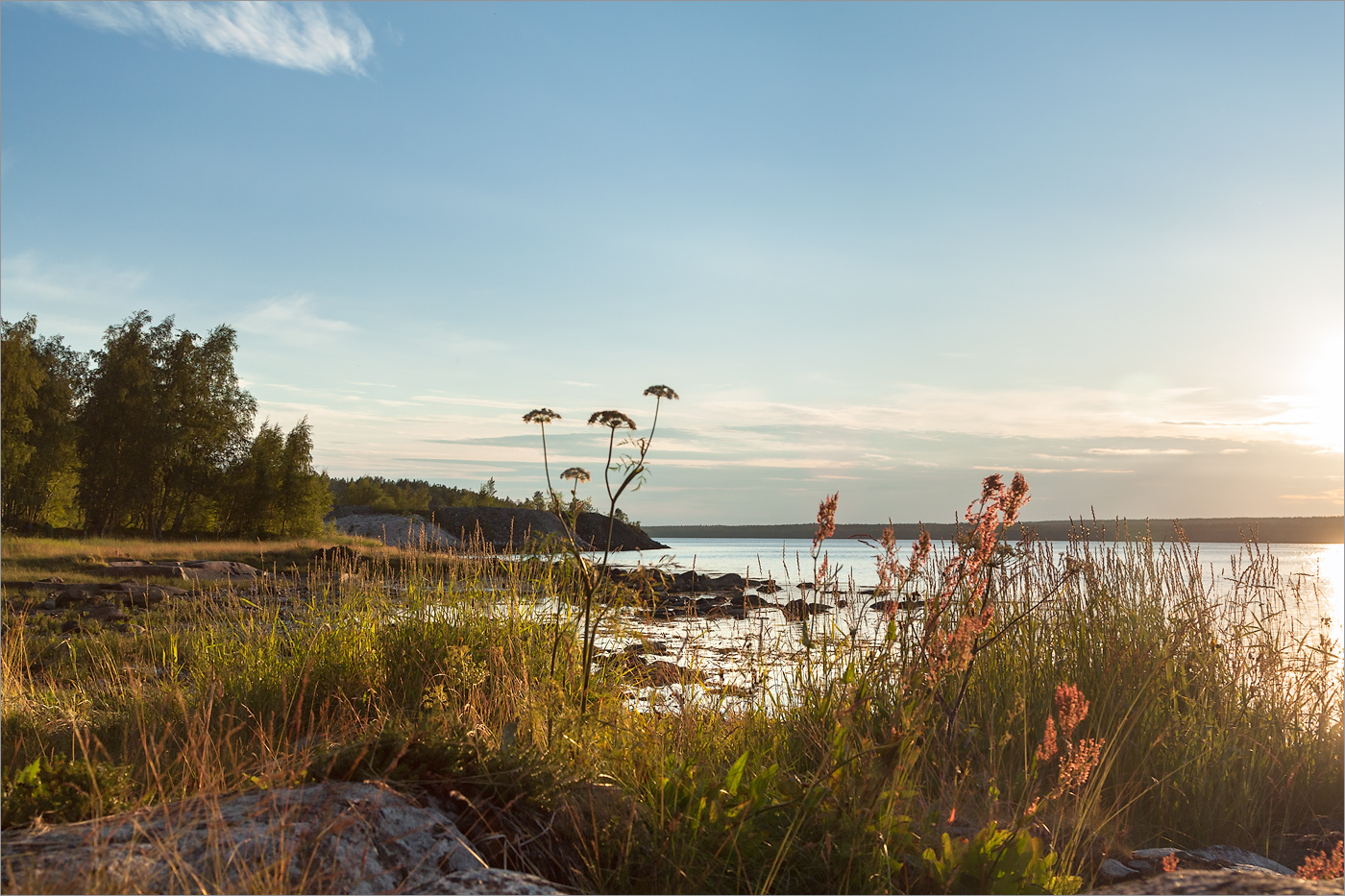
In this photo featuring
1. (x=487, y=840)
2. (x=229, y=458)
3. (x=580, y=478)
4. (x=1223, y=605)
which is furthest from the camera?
(x=229, y=458)

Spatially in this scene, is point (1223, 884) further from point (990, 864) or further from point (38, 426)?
point (38, 426)

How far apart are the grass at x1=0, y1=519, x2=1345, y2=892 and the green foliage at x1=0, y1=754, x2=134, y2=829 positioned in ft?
0.03

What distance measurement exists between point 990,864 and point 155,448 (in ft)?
140

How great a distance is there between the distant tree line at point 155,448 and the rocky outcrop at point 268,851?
41093 mm

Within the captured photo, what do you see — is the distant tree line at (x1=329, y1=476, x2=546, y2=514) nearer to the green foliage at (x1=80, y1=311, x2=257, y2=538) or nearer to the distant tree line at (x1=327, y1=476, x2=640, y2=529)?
the distant tree line at (x1=327, y1=476, x2=640, y2=529)

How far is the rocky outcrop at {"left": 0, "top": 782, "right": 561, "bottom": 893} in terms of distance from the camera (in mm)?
2002

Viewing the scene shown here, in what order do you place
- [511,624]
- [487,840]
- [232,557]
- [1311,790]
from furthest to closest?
[232,557]
[511,624]
[1311,790]
[487,840]

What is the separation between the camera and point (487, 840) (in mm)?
2469

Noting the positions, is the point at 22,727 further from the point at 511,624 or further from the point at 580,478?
the point at 580,478

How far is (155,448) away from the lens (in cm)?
3697

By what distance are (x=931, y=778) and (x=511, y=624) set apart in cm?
329

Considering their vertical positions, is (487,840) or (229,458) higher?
(229,458)

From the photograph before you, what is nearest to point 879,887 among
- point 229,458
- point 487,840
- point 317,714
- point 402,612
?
point 487,840

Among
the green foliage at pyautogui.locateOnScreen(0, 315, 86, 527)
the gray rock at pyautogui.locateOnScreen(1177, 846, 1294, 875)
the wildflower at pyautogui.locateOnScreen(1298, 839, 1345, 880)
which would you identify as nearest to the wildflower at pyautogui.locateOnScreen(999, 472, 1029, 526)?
the wildflower at pyautogui.locateOnScreen(1298, 839, 1345, 880)
